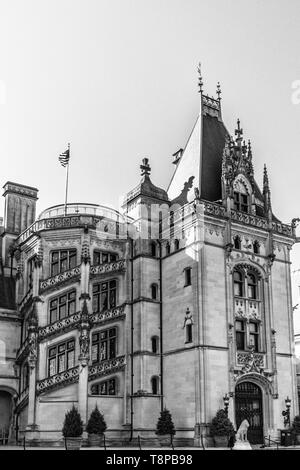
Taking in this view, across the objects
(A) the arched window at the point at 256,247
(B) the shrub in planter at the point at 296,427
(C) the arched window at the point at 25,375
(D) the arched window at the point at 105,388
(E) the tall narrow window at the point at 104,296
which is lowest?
(B) the shrub in planter at the point at 296,427

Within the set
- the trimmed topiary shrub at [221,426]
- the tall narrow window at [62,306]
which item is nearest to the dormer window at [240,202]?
the tall narrow window at [62,306]

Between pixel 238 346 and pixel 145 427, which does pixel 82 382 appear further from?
pixel 238 346

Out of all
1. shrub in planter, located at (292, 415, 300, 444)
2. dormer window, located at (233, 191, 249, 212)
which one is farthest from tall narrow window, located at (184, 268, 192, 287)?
shrub in planter, located at (292, 415, 300, 444)

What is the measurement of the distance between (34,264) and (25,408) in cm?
943

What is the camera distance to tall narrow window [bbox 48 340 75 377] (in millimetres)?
41938

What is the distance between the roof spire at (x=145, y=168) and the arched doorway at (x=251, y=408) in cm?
1611

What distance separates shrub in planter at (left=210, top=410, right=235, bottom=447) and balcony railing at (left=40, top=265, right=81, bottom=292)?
1279 cm

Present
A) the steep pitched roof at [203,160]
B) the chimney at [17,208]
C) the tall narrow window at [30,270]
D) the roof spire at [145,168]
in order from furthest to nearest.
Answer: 1. the chimney at [17,208]
2. the roof spire at [145,168]
3. the tall narrow window at [30,270]
4. the steep pitched roof at [203,160]

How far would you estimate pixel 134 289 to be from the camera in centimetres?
4422

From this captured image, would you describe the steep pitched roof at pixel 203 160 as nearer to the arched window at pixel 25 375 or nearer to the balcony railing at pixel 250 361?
the balcony railing at pixel 250 361

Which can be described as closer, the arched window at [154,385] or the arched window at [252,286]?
the arched window at [154,385]

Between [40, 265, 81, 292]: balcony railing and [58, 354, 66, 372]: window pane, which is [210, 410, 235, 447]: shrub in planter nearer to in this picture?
[58, 354, 66, 372]: window pane

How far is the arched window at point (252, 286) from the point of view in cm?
4329

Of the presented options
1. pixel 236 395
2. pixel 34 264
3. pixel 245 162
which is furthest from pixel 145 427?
pixel 245 162
